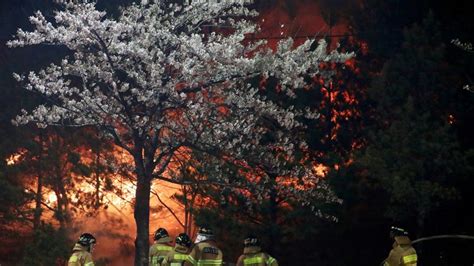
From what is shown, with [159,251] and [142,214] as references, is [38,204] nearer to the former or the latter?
[142,214]

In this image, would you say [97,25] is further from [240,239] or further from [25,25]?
[25,25]

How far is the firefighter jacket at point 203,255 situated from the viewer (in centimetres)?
1058

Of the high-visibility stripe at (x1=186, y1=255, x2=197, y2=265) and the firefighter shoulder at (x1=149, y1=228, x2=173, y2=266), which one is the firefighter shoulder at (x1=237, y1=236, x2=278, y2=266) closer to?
the high-visibility stripe at (x1=186, y1=255, x2=197, y2=265)

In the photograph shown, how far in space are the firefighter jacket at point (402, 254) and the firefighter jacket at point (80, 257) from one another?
14.7 ft

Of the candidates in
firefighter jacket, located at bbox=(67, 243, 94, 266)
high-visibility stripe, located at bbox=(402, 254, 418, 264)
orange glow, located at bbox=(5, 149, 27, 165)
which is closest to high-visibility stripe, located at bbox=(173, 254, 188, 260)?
firefighter jacket, located at bbox=(67, 243, 94, 266)

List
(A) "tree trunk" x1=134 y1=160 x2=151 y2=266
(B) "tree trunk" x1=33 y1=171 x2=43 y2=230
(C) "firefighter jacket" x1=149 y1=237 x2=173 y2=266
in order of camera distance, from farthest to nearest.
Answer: (B) "tree trunk" x1=33 y1=171 x2=43 y2=230 < (A) "tree trunk" x1=134 y1=160 x2=151 y2=266 < (C) "firefighter jacket" x1=149 y1=237 x2=173 y2=266

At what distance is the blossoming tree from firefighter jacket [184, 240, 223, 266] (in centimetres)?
394

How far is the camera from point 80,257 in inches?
A: 398

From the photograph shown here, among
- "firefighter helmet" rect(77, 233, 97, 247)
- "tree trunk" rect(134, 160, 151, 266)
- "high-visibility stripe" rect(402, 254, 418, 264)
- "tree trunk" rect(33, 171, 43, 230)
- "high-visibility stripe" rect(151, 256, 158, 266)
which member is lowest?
"high-visibility stripe" rect(402, 254, 418, 264)

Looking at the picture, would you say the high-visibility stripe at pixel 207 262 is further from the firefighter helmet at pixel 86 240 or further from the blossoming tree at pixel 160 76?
the blossoming tree at pixel 160 76

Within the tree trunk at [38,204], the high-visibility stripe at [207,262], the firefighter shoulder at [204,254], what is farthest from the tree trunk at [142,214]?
the tree trunk at [38,204]

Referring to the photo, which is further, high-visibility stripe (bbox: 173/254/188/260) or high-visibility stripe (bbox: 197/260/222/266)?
high-visibility stripe (bbox: 173/254/188/260)

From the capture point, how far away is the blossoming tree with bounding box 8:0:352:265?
544 inches

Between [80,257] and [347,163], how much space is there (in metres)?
10.5
